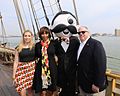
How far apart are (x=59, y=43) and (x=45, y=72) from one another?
0.48m

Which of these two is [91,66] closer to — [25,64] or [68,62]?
[68,62]

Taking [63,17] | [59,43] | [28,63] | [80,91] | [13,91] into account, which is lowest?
[13,91]

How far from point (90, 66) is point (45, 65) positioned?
92 centimetres

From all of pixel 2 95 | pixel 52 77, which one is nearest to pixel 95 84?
pixel 52 77

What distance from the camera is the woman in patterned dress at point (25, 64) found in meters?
4.08

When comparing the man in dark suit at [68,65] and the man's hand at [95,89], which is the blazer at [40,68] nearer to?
the man in dark suit at [68,65]

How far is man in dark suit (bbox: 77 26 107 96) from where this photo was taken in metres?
3.15

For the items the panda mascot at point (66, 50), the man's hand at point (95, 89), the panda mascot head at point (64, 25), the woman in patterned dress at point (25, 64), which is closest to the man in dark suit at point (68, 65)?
the panda mascot at point (66, 50)

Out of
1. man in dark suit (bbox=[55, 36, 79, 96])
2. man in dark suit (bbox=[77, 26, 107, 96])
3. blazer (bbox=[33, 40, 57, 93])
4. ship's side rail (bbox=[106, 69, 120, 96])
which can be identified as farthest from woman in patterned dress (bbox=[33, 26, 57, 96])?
ship's side rail (bbox=[106, 69, 120, 96])

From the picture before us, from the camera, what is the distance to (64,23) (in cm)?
399

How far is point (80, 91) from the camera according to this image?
3529 mm

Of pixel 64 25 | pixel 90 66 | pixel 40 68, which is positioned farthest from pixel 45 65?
pixel 90 66

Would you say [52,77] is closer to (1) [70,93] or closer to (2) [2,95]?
(1) [70,93]

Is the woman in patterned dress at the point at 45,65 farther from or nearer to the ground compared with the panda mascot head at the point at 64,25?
nearer to the ground
